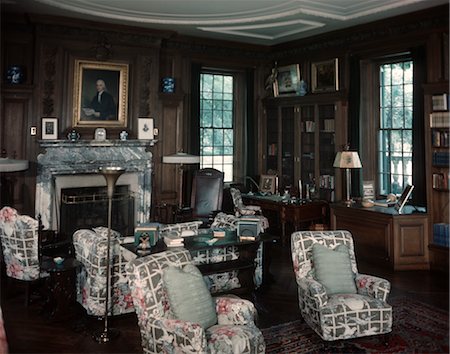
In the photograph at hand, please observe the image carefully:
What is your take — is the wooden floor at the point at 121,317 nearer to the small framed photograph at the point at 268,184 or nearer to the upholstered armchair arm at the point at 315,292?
the upholstered armchair arm at the point at 315,292

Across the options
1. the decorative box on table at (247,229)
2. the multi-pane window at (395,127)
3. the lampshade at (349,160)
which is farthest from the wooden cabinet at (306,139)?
the decorative box on table at (247,229)

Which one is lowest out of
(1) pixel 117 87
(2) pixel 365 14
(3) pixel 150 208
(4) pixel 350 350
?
(4) pixel 350 350

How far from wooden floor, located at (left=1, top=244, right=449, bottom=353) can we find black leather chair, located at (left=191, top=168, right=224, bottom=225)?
1.82 meters

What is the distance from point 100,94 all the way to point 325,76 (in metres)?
3.79

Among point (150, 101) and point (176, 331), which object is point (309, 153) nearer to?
point (150, 101)

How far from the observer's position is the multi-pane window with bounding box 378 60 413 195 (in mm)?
6543

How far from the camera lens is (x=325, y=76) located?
749cm

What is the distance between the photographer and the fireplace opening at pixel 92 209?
6691mm

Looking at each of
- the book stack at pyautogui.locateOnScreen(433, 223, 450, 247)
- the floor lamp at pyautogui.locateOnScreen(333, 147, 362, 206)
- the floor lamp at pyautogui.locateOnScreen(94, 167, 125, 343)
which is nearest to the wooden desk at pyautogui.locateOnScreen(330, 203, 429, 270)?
the book stack at pyautogui.locateOnScreen(433, 223, 450, 247)

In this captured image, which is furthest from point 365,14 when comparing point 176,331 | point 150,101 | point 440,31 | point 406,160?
point 176,331

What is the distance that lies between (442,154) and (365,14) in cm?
227

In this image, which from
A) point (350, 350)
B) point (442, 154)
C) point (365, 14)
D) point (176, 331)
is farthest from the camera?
point (365, 14)

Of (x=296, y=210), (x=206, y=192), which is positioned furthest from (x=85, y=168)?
(x=296, y=210)

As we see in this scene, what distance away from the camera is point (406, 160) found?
6594mm
